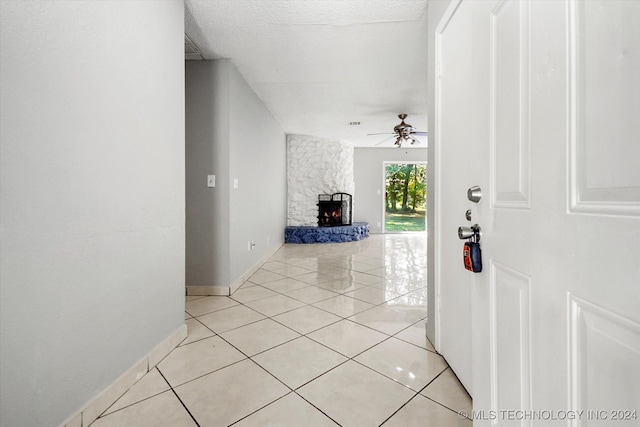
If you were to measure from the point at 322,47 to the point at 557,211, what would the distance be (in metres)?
2.61

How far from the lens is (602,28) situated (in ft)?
1.55

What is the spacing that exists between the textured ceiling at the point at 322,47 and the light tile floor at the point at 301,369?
2276 millimetres

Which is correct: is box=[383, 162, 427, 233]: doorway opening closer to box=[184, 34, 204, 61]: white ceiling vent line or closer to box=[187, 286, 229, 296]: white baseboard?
box=[187, 286, 229, 296]: white baseboard

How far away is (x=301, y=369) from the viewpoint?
153 cm

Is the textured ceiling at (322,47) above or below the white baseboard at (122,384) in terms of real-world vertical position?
above

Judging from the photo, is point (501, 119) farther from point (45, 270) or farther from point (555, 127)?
point (45, 270)

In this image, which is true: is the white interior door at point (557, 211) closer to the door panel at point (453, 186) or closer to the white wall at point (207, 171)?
the door panel at point (453, 186)

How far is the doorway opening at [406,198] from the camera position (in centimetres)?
879

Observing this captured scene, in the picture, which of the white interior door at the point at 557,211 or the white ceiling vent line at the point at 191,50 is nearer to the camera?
the white interior door at the point at 557,211

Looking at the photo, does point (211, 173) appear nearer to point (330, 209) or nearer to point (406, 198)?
point (330, 209)

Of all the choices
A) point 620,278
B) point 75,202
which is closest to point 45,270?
point 75,202

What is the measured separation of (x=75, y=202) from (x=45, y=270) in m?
0.26

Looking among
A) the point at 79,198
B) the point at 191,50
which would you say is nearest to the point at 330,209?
the point at 191,50

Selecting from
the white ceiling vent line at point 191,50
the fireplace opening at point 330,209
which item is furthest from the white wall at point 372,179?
the white ceiling vent line at point 191,50
